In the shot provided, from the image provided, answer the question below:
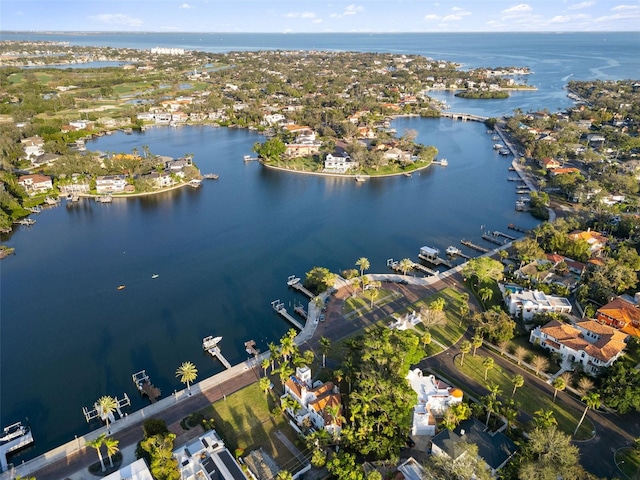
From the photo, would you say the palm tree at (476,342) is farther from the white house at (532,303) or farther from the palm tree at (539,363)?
the white house at (532,303)

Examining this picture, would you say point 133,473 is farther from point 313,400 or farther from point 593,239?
point 593,239

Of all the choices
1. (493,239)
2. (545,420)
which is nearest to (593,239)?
(493,239)

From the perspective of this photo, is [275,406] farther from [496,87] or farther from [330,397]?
[496,87]

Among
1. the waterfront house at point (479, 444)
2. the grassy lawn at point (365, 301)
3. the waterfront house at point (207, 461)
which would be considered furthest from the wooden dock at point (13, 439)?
the waterfront house at point (479, 444)

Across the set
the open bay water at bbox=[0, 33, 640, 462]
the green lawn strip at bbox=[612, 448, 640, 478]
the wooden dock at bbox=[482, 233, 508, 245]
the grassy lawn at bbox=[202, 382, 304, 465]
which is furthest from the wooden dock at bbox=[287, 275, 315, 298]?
the green lawn strip at bbox=[612, 448, 640, 478]

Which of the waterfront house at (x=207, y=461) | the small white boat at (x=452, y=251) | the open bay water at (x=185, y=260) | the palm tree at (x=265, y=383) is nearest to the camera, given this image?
the waterfront house at (x=207, y=461)

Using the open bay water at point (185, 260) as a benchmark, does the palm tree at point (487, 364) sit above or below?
above

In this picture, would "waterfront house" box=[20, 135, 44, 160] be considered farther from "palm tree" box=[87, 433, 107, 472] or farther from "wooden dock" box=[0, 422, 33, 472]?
"palm tree" box=[87, 433, 107, 472]
